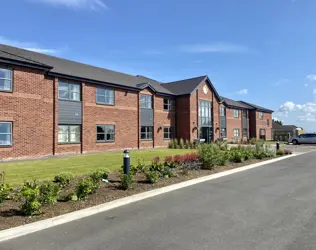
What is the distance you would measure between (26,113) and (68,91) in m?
4.38

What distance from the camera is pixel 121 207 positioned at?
6.96 m

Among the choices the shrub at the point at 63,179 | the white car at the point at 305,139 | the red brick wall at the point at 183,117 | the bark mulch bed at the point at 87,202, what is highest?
the red brick wall at the point at 183,117

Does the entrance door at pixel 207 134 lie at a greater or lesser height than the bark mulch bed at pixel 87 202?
greater

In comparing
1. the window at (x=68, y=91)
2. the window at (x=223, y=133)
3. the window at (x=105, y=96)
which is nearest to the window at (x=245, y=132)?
the window at (x=223, y=133)

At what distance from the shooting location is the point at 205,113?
35625mm

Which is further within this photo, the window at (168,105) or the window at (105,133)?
the window at (168,105)

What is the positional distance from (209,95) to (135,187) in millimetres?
29233

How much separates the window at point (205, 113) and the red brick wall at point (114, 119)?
35.1 ft

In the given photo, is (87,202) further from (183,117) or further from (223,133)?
(223,133)

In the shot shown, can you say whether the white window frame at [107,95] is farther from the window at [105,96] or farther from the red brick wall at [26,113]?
the red brick wall at [26,113]

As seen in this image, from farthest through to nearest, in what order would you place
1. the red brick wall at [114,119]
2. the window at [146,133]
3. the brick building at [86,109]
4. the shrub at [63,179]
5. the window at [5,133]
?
the window at [146,133] < the red brick wall at [114,119] < the brick building at [86,109] < the window at [5,133] < the shrub at [63,179]

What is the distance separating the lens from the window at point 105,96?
23.6 meters

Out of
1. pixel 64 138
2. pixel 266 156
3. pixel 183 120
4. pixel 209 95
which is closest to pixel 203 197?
pixel 266 156

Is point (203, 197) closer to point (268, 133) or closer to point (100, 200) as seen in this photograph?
point (100, 200)
